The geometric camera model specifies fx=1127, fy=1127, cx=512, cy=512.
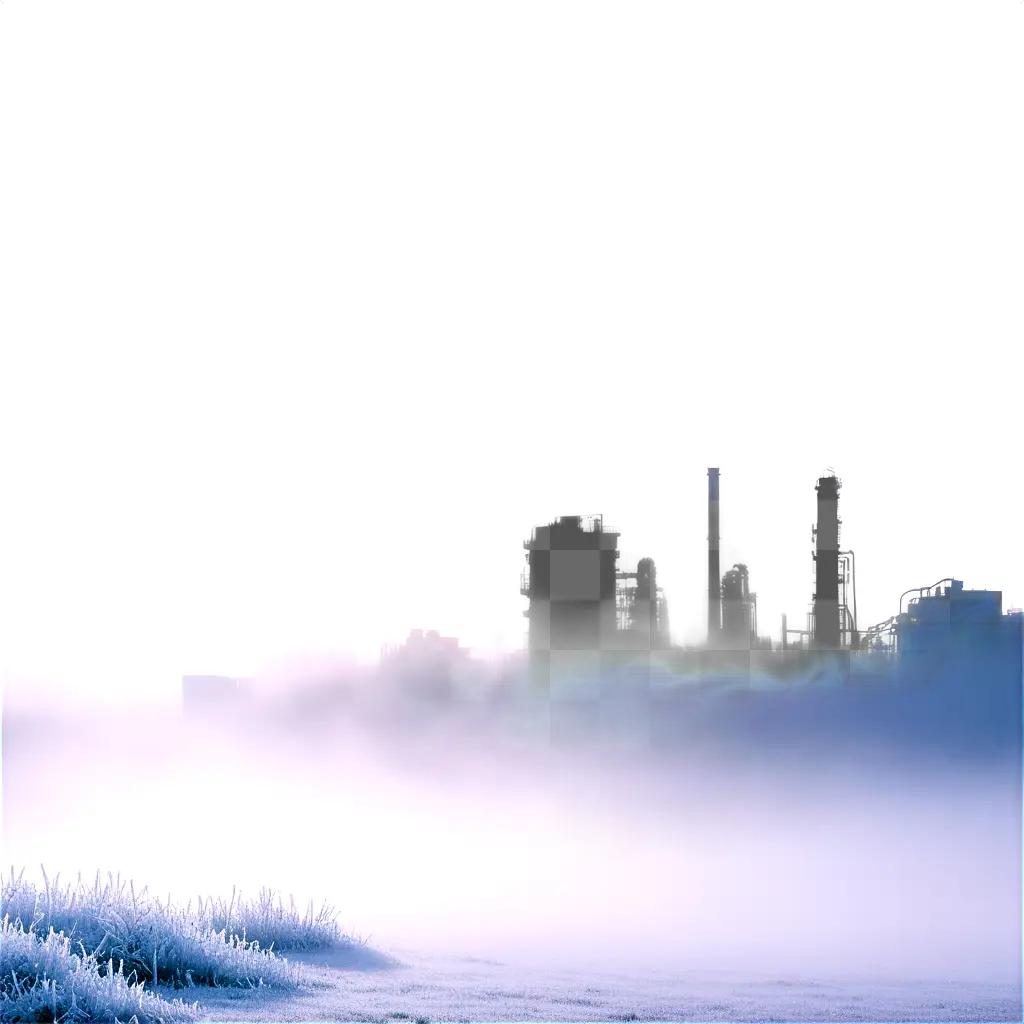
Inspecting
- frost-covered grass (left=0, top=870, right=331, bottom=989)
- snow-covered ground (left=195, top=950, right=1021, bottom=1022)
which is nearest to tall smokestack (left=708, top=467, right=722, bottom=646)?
snow-covered ground (left=195, top=950, right=1021, bottom=1022)

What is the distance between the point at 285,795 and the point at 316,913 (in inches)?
72.1

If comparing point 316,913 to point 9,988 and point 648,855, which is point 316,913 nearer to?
point 9,988

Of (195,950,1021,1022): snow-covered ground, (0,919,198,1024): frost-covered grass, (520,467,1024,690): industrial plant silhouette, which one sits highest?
(520,467,1024,690): industrial plant silhouette

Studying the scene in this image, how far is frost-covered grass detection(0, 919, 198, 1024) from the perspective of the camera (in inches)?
256

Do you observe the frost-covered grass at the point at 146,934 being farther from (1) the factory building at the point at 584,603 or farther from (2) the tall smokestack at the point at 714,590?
(2) the tall smokestack at the point at 714,590

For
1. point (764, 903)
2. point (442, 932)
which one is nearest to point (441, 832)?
point (442, 932)

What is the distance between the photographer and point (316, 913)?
8.22 meters

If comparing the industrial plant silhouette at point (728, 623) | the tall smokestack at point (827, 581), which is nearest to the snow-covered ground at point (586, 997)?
the industrial plant silhouette at point (728, 623)

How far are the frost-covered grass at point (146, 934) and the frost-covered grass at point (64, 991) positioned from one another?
7.1 inches

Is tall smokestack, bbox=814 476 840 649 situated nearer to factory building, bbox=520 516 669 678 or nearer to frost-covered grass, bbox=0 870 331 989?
factory building, bbox=520 516 669 678

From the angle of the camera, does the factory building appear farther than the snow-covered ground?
Yes

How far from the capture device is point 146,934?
7.23 m

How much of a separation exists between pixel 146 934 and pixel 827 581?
1278cm

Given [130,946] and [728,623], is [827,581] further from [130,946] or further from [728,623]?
[130,946]
